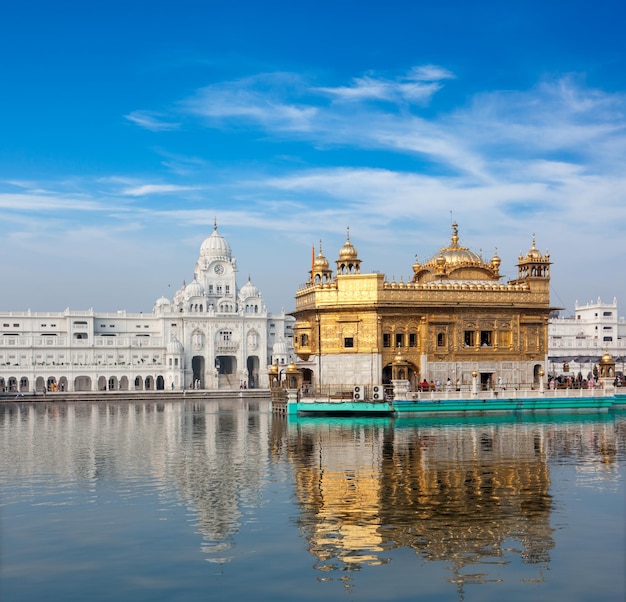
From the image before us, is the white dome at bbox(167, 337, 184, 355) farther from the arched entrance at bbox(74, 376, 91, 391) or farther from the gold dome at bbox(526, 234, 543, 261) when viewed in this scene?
the gold dome at bbox(526, 234, 543, 261)

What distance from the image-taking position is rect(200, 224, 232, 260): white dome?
101 metres

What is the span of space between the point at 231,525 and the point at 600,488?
923 centimetres

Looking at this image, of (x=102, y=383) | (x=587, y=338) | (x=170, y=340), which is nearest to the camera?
(x=102, y=383)

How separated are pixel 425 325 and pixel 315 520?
3237 cm

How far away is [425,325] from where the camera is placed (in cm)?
4844

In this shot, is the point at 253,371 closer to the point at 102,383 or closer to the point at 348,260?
the point at 102,383

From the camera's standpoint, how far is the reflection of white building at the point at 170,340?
89750 mm

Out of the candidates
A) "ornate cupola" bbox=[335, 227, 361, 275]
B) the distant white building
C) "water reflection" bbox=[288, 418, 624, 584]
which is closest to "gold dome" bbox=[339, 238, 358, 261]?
"ornate cupola" bbox=[335, 227, 361, 275]

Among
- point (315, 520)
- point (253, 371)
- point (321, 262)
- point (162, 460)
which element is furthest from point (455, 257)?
point (253, 371)

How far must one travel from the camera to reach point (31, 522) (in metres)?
16.8

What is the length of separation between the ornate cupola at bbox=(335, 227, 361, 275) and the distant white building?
55.6 metres

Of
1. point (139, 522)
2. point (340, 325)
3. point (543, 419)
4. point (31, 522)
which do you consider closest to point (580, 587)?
point (139, 522)

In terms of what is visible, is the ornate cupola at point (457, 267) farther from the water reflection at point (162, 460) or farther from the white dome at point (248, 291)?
the white dome at point (248, 291)

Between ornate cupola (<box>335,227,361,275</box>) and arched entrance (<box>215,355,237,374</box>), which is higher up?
ornate cupola (<box>335,227,361,275</box>)
